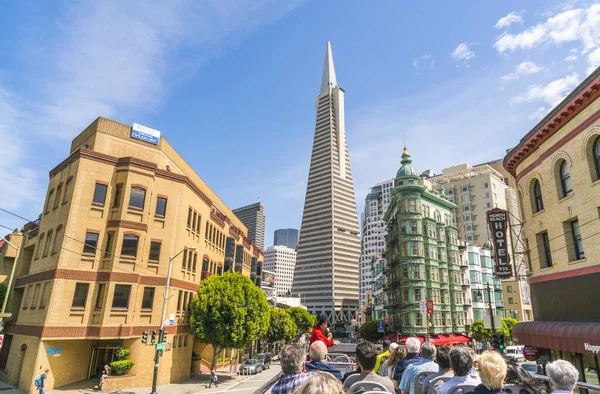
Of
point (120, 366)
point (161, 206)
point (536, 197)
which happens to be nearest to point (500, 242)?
point (536, 197)

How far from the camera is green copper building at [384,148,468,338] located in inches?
1834

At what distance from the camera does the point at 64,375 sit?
25.5 m

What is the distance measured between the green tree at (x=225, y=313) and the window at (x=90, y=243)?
9.85m

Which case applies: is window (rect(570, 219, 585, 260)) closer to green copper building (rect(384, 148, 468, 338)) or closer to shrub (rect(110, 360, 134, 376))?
green copper building (rect(384, 148, 468, 338))

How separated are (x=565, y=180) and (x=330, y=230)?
143 m

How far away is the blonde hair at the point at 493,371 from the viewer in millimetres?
4680

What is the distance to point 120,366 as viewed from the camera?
25.5 metres

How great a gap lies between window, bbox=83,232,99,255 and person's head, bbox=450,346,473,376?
90.7ft

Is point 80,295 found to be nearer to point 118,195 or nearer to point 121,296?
point 121,296

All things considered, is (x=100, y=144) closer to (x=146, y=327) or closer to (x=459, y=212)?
(x=146, y=327)

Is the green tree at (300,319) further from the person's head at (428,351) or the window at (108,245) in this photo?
the person's head at (428,351)

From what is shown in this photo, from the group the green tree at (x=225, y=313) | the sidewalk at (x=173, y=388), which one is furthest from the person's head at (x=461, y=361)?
the green tree at (x=225, y=313)

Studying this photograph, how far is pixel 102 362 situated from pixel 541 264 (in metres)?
32.0

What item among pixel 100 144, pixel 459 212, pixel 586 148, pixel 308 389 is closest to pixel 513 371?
pixel 308 389
